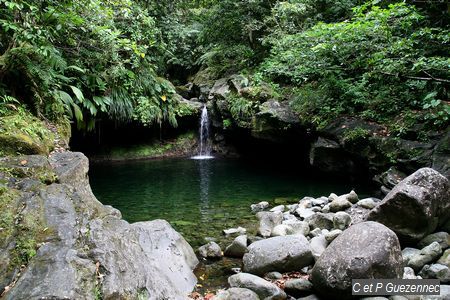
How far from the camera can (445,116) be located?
741cm

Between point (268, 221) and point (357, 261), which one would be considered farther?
point (268, 221)

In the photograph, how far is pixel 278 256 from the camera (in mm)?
4730

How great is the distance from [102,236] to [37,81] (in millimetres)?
4925

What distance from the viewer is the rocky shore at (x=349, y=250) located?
12.8 ft

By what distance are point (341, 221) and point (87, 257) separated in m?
4.64

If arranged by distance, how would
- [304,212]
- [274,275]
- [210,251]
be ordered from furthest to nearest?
[304,212] → [210,251] → [274,275]

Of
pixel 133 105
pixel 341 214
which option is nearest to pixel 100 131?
pixel 133 105

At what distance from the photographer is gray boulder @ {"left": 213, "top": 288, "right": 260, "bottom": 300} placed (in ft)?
12.7

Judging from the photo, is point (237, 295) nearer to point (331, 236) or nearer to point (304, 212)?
point (331, 236)

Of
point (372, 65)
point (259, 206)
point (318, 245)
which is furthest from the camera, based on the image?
point (372, 65)

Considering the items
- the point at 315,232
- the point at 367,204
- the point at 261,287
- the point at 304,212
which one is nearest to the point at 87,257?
the point at 261,287

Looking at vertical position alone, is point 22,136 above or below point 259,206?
above

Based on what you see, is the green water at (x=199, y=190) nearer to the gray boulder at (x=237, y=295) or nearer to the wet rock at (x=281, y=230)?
the wet rock at (x=281, y=230)

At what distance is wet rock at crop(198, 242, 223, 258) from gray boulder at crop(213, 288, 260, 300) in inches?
53.6
